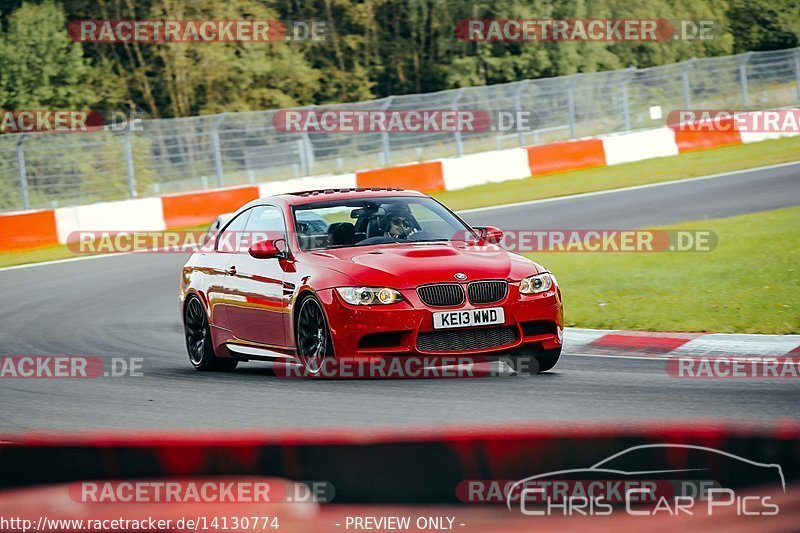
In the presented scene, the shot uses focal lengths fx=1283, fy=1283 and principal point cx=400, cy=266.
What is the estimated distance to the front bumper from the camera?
332 inches

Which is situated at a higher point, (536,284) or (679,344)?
(536,284)

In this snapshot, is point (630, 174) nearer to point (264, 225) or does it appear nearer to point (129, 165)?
point (129, 165)

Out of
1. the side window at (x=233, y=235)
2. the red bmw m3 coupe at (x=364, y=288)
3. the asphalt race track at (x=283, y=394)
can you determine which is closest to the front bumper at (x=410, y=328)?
the red bmw m3 coupe at (x=364, y=288)

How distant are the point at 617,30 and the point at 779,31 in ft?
25.0

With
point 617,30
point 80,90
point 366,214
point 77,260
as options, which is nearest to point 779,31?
point 617,30

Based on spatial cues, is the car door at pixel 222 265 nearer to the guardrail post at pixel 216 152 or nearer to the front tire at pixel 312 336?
the front tire at pixel 312 336

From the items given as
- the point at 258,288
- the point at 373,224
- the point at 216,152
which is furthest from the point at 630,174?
the point at 258,288

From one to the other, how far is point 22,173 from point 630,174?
12.2m

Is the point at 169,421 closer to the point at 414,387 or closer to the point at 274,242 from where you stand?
the point at 414,387

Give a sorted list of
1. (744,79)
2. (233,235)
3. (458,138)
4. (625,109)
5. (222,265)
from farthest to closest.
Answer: (744,79) → (625,109) → (458,138) → (233,235) → (222,265)

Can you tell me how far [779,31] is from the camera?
5359cm

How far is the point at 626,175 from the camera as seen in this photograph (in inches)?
1040

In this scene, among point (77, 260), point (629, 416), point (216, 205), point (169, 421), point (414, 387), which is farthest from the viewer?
point (216, 205)

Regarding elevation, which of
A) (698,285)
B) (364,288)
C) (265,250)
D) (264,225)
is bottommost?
(698,285)
